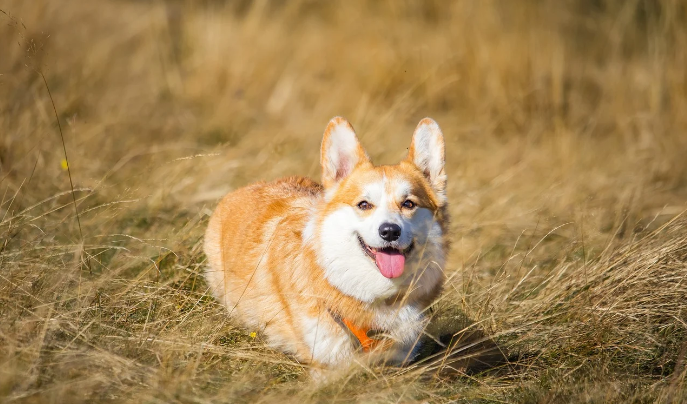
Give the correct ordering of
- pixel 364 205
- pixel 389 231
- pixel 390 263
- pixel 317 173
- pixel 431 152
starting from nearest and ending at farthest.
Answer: pixel 389 231 < pixel 390 263 < pixel 364 205 < pixel 431 152 < pixel 317 173

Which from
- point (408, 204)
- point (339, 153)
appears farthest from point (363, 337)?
point (339, 153)

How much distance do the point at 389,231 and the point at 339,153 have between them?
69 cm

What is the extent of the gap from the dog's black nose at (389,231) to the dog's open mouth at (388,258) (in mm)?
130

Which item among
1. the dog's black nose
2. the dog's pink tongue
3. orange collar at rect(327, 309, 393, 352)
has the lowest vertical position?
orange collar at rect(327, 309, 393, 352)

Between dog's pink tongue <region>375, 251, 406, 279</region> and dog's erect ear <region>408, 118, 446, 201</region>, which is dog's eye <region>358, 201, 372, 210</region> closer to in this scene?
dog's pink tongue <region>375, 251, 406, 279</region>

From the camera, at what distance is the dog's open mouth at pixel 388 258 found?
3043 mm

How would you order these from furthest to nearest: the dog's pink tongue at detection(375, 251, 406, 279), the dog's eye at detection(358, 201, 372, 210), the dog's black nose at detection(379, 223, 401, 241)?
the dog's eye at detection(358, 201, 372, 210)
the dog's pink tongue at detection(375, 251, 406, 279)
the dog's black nose at detection(379, 223, 401, 241)

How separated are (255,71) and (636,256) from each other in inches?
213

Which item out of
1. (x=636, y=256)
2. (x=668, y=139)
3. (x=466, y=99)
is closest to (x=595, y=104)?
(x=668, y=139)

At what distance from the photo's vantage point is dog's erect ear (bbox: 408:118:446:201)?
3.38 meters

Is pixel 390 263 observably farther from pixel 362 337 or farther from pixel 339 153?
pixel 339 153

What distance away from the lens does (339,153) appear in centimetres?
345

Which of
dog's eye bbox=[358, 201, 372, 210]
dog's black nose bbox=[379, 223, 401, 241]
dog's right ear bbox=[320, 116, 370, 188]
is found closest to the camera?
dog's black nose bbox=[379, 223, 401, 241]

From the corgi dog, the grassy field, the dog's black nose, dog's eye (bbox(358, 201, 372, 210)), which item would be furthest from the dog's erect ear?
the grassy field
